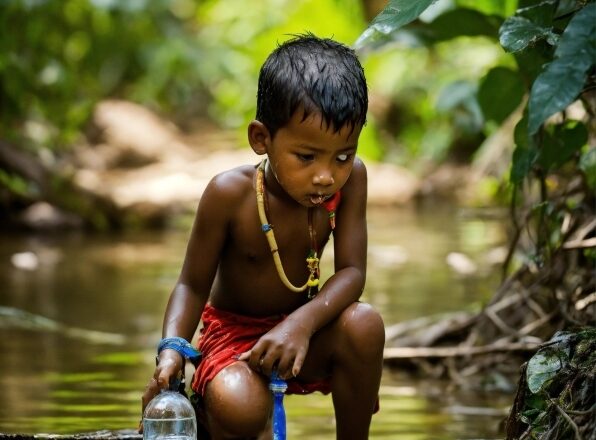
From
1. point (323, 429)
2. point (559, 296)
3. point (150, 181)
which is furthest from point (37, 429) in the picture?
point (150, 181)

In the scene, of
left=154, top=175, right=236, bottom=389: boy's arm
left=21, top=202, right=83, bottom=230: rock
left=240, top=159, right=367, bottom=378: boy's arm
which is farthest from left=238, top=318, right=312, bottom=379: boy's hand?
left=21, top=202, right=83, bottom=230: rock

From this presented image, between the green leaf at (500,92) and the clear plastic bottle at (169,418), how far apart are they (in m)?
1.77

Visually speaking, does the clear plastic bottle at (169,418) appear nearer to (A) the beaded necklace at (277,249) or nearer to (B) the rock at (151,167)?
(A) the beaded necklace at (277,249)

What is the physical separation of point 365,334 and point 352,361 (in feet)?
0.24

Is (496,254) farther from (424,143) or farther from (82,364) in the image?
(424,143)

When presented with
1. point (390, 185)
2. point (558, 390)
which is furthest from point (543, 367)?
point (390, 185)

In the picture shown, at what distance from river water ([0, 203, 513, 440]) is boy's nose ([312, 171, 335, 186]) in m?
1.07

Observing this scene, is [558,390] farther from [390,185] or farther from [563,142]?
[390,185]

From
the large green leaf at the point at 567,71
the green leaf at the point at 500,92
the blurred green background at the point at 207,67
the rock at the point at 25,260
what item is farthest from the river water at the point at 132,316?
the blurred green background at the point at 207,67

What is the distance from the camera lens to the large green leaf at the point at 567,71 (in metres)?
1.92

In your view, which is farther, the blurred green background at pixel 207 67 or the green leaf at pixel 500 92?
the blurred green background at pixel 207 67

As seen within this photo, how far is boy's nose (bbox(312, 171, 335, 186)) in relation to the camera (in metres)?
2.46

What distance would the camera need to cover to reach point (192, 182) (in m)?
11.4

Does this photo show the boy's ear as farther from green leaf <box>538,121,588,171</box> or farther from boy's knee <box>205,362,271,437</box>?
green leaf <box>538,121,588,171</box>
